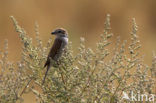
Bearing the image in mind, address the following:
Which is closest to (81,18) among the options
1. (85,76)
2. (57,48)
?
(57,48)

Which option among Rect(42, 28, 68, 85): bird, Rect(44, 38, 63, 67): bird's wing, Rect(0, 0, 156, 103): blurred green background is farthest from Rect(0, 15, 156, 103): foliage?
Rect(0, 0, 156, 103): blurred green background

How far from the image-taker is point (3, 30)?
9.25 m

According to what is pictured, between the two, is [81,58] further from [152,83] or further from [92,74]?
[152,83]

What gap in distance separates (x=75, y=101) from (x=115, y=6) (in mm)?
7441

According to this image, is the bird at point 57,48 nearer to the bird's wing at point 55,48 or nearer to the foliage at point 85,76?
the bird's wing at point 55,48

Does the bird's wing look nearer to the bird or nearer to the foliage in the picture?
the bird

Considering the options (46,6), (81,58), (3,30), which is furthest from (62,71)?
(46,6)

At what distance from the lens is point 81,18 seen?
10.3 metres

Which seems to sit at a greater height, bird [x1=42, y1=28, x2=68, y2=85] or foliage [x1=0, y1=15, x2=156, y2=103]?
bird [x1=42, y1=28, x2=68, y2=85]

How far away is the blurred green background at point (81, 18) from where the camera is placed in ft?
30.8

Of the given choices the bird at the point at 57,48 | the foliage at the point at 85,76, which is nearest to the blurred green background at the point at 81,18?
the bird at the point at 57,48

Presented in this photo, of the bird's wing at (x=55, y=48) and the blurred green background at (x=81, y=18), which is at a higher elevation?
the blurred green background at (x=81, y=18)

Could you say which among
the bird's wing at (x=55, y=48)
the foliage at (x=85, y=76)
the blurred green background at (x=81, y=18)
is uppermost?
the blurred green background at (x=81, y=18)

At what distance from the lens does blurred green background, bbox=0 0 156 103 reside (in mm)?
9380
